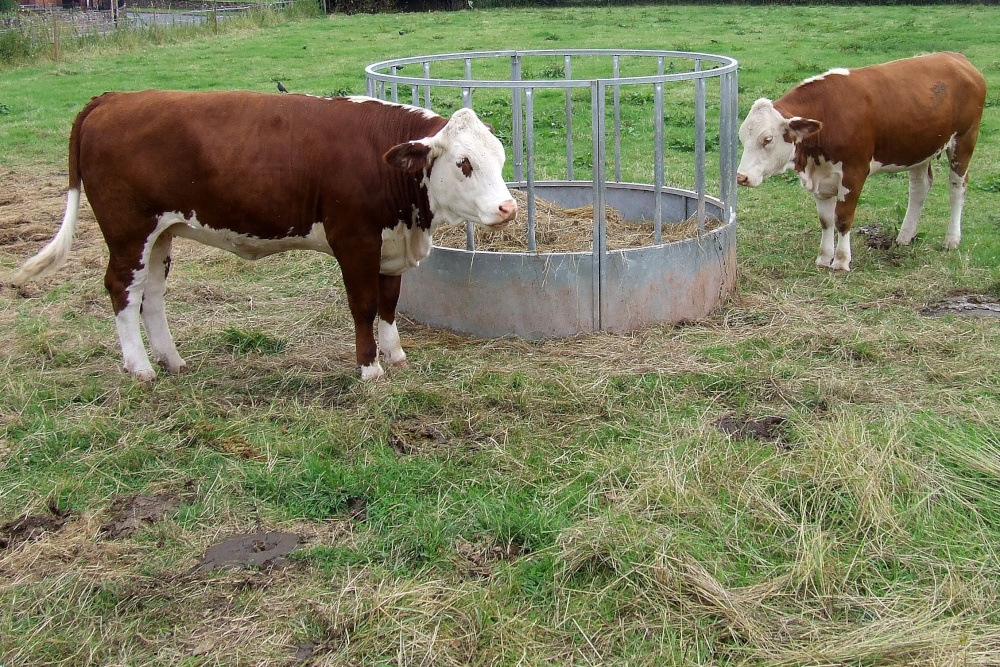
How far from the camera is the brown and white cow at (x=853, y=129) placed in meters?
6.94

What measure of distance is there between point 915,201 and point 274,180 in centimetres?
508

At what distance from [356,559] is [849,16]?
75.0ft

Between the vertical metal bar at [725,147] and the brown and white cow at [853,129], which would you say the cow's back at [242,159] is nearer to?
the vertical metal bar at [725,147]

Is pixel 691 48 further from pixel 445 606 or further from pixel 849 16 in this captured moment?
pixel 445 606

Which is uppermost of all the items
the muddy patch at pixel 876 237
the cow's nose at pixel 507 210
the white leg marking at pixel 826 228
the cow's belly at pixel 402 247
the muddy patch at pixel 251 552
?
the cow's nose at pixel 507 210

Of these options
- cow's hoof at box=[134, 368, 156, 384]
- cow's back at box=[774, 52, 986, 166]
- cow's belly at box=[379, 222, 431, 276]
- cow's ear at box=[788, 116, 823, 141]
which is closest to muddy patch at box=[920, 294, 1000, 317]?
cow's back at box=[774, 52, 986, 166]

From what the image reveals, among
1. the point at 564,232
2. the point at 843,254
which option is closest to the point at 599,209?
the point at 564,232

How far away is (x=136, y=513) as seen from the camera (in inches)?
164

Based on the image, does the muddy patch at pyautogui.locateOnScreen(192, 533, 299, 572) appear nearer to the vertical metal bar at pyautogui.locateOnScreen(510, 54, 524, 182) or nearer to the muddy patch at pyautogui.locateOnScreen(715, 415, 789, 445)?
the muddy patch at pyautogui.locateOnScreen(715, 415, 789, 445)

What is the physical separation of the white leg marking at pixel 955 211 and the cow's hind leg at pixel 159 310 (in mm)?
5677

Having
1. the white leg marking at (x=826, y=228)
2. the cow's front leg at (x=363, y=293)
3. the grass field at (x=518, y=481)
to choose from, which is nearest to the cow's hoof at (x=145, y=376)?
the grass field at (x=518, y=481)

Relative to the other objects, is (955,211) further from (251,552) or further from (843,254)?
(251,552)

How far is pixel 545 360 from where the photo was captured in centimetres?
572

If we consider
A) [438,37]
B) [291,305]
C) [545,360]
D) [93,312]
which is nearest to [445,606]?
[545,360]
